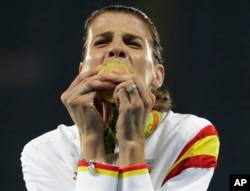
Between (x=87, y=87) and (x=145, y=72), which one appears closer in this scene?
(x=87, y=87)

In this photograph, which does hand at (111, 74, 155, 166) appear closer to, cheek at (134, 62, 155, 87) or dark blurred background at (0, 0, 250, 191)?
cheek at (134, 62, 155, 87)

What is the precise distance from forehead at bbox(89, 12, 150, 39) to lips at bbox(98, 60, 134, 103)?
133 mm

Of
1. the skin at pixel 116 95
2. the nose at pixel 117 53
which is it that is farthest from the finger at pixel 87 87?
the nose at pixel 117 53

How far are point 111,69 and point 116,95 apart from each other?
0.18ft

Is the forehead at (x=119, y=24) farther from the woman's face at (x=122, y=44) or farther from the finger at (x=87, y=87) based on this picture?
the finger at (x=87, y=87)

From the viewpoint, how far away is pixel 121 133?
1.23m

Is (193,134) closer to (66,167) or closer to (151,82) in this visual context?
(151,82)

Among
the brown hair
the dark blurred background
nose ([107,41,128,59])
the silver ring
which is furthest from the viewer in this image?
the dark blurred background

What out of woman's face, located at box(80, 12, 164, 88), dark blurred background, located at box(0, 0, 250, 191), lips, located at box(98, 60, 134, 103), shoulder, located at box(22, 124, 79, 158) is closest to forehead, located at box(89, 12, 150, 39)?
woman's face, located at box(80, 12, 164, 88)

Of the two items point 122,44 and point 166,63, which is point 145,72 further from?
point 166,63

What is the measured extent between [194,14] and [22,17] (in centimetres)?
67

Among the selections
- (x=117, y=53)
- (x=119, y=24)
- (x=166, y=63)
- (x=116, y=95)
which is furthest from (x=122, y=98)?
(x=166, y=63)

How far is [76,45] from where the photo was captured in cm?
222

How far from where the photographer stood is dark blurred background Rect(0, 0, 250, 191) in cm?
213
